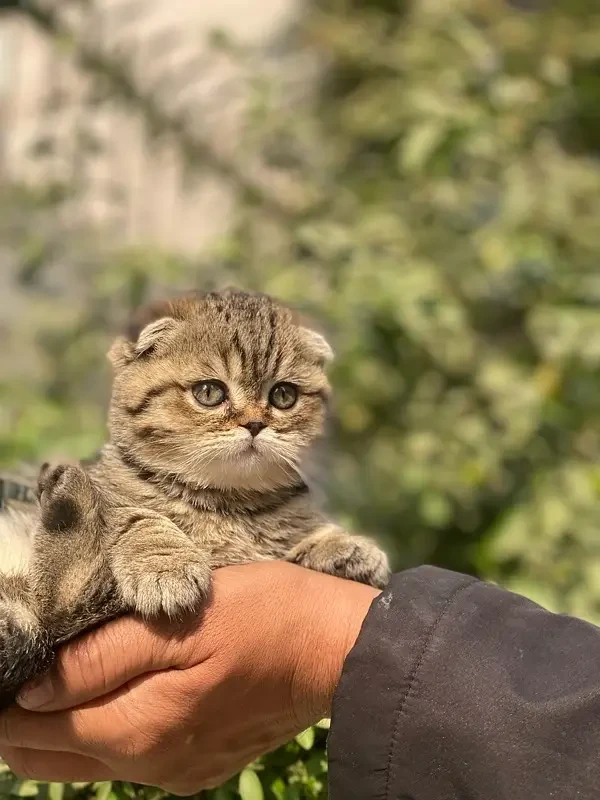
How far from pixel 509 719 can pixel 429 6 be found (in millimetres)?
3290

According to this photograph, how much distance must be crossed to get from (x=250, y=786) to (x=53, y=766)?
0.34 metres

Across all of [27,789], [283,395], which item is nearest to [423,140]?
[283,395]

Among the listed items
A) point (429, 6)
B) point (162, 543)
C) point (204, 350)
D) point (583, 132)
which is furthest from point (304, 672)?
point (429, 6)

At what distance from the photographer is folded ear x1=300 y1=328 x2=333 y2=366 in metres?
1.54

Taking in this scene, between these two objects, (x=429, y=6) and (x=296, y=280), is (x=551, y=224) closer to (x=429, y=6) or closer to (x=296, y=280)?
(x=296, y=280)

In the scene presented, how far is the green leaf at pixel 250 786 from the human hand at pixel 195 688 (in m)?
0.06

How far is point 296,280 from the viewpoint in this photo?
2.84 metres

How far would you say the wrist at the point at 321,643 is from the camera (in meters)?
1.38

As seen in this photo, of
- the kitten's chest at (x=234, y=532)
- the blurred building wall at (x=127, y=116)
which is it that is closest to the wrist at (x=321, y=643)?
the kitten's chest at (x=234, y=532)

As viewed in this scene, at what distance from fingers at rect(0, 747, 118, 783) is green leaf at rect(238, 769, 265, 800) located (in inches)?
9.1

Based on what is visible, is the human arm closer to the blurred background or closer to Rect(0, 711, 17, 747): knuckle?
Rect(0, 711, 17, 747): knuckle

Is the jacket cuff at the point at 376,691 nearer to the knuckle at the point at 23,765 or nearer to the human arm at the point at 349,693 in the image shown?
the human arm at the point at 349,693

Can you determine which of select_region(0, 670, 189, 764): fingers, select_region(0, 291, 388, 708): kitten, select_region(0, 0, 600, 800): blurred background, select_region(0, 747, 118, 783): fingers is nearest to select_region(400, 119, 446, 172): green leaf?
select_region(0, 0, 600, 800): blurred background

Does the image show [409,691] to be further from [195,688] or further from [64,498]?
[64,498]
